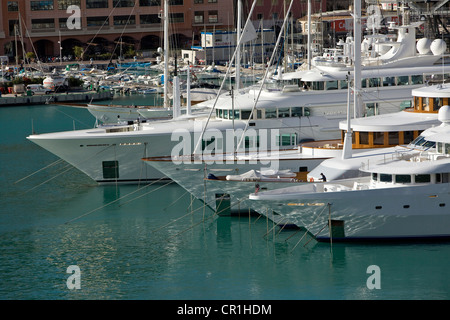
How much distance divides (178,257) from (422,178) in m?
8.08

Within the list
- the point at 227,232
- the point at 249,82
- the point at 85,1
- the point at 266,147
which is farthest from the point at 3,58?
the point at 227,232

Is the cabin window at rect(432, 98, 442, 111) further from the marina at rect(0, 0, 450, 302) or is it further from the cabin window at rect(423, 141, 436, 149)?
the cabin window at rect(423, 141, 436, 149)

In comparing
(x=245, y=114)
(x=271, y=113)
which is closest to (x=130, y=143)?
(x=245, y=114)

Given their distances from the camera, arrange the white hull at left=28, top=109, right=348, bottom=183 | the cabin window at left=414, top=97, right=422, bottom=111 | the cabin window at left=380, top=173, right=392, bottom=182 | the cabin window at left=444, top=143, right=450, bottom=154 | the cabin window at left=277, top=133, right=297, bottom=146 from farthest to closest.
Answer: the white hull at left=28, top=109, right=348, bottom=183, the cabin window at left=277, top=133, right=297, bottom=146, the cabin window at left=414, top=97, right=422, bottom=111, the cabin window at left=444, top=143, right=450, bottom=154, the cabin window at left=380, top=173, right=392, bottom=182


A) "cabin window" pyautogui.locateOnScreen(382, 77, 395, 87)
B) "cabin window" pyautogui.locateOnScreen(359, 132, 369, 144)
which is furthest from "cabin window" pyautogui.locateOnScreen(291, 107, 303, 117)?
"cabin window" pyautogui.locateOnScreen(359, 132, 369, 144)

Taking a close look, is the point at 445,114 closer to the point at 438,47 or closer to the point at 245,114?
the point at 245,114

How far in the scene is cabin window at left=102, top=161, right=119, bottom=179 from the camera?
42.0m

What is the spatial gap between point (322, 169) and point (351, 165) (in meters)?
1.07

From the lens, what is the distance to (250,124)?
41.3m

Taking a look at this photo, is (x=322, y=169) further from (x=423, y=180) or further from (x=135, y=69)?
(x=135, y=69)

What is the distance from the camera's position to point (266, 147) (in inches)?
1599

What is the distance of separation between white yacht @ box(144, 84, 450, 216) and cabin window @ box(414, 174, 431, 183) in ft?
9.26

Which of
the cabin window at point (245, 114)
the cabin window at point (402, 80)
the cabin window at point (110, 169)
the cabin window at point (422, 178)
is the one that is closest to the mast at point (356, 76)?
the cabin window at point (422, 178)

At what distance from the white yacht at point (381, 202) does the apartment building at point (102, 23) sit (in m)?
79.3
